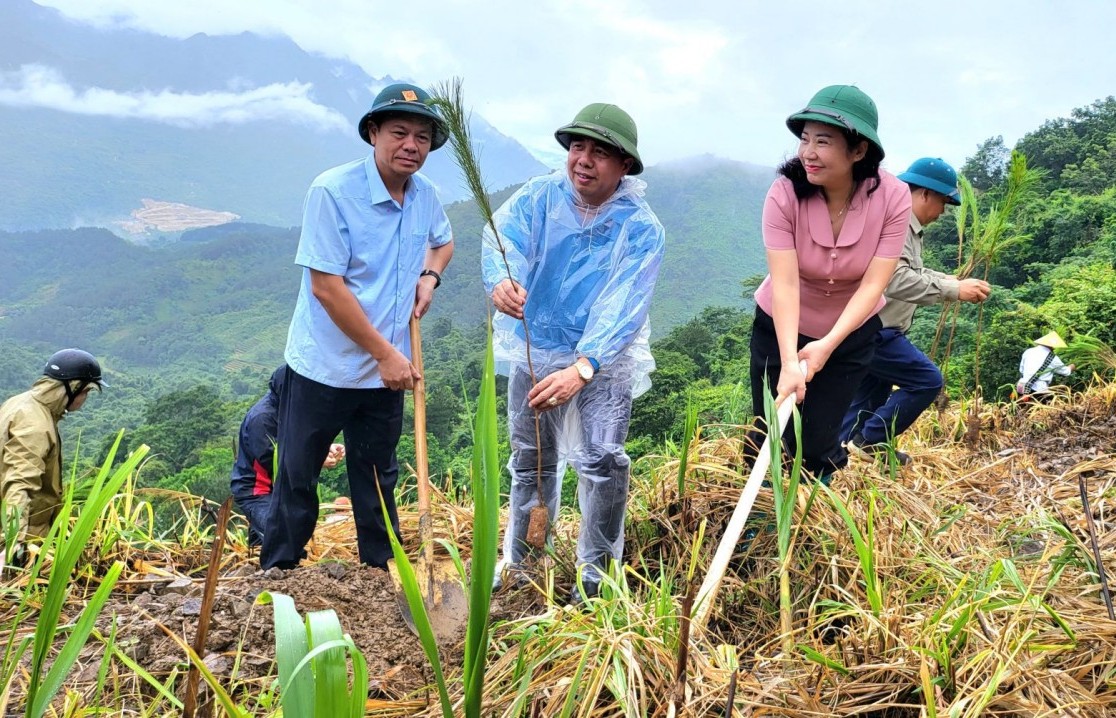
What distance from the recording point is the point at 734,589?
7.29ft

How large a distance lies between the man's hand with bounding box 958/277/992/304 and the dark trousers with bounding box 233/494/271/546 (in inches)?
129

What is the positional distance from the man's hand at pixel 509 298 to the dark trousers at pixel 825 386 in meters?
0.85

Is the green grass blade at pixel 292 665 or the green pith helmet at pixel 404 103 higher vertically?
the green pith helmet at pixel 404 103

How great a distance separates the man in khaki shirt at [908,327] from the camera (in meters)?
3.38

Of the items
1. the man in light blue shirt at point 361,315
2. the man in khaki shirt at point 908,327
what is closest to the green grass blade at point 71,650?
the man in light blue shirt at point 361,315

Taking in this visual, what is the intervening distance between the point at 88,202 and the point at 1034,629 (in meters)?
168

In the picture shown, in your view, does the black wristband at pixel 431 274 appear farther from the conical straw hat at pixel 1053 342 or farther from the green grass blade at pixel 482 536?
the conical straw hat at pixel 1053 342

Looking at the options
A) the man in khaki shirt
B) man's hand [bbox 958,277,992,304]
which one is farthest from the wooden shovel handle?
man's hand [bbox 958,277,992,304]

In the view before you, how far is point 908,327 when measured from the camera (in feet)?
12.6

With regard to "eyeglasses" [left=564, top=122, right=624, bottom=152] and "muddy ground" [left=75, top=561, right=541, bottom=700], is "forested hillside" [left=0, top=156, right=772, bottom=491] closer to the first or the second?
"muddy ground" [left=75, top=561, right=541, bottom=700]

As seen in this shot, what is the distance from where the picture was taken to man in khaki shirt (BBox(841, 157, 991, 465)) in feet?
11.1

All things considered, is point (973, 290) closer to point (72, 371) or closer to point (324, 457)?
point (324, 457)

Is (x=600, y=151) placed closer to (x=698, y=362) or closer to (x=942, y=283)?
(x=942, y=283)

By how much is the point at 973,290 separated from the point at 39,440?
4.00m
